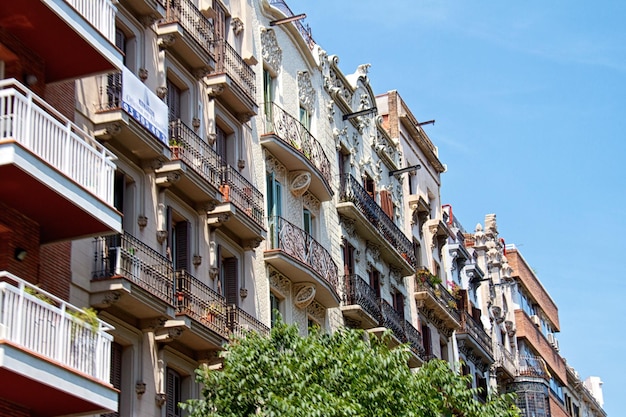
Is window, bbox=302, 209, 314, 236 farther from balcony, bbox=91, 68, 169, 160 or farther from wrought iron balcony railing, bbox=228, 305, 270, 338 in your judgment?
balcony, bbox=91, 68, 169, 160

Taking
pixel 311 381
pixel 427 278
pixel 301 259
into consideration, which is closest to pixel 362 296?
pixel 301 259

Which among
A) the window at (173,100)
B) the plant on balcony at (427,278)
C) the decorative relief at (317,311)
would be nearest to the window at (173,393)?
the window at (173,100)

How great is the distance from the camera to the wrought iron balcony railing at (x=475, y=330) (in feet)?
158

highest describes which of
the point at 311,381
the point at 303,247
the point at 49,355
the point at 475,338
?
the point at 475,338

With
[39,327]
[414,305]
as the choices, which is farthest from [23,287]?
[414,305]

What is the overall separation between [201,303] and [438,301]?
20.7 m

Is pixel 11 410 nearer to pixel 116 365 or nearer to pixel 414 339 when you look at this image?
pixel 116 365

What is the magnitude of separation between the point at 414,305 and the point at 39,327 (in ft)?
88.0

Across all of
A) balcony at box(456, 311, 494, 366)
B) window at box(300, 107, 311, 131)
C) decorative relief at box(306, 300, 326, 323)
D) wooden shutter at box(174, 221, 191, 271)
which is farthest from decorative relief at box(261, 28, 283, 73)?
balcony at box(456, 311, 494, 366)

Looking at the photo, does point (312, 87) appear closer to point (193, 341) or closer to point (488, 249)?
point (193, 341)

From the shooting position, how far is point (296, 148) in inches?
1296

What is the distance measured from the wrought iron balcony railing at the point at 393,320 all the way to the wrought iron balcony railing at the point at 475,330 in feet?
29.1

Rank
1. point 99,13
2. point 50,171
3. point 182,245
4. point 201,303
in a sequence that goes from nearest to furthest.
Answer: point 50,171
point 99,13
point 201,303
point 182,245

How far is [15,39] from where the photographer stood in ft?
66.9
